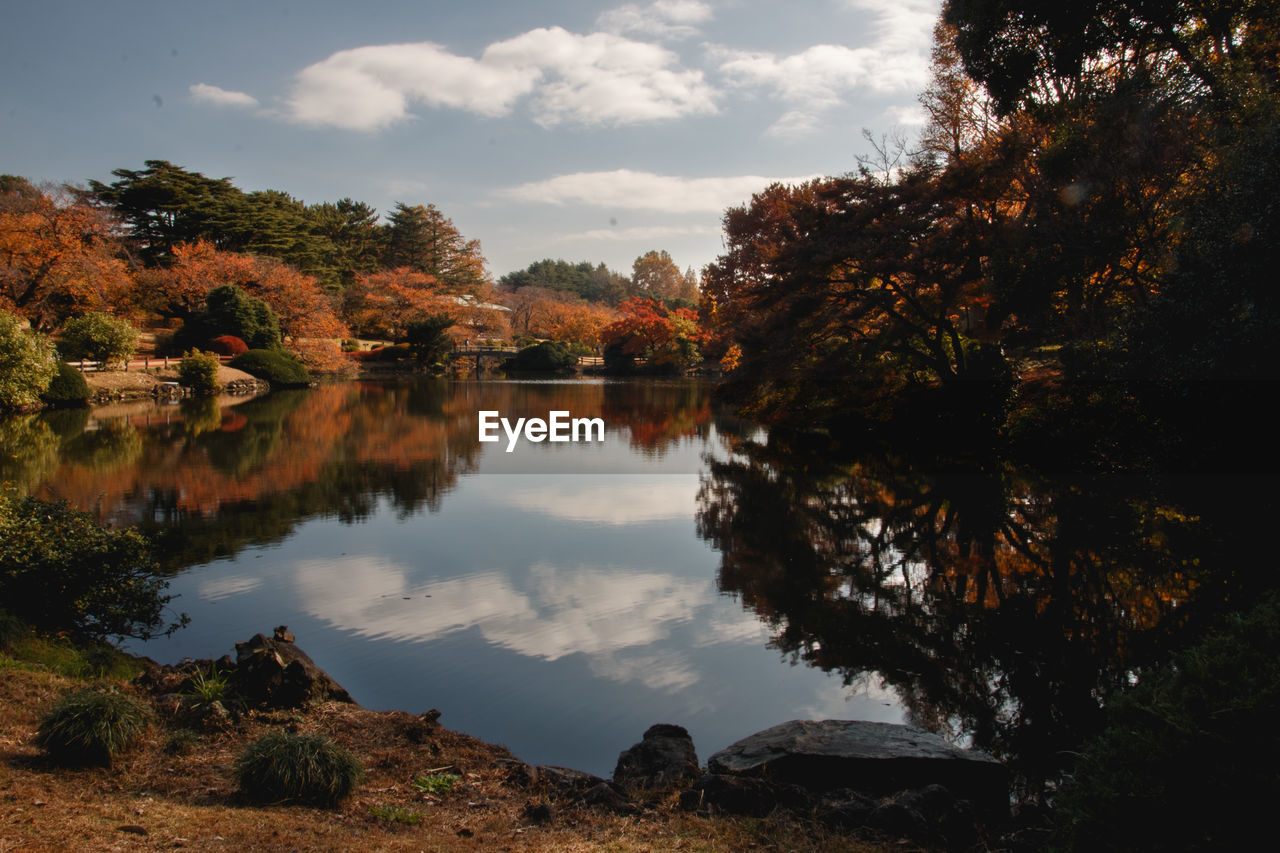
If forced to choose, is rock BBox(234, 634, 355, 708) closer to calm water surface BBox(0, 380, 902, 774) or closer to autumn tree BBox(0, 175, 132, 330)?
calm water surface BBox(0, 380, 902, 774)

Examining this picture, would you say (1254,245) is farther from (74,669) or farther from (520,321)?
(520,321)

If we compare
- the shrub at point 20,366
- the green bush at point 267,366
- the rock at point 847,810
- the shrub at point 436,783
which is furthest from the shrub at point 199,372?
the rock at point 847,810

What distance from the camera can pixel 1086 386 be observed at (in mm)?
15172

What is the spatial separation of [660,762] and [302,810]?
185 cm

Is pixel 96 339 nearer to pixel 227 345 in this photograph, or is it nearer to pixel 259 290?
pixel 227 345

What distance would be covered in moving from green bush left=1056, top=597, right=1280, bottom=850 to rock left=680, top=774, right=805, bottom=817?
142 centimetres

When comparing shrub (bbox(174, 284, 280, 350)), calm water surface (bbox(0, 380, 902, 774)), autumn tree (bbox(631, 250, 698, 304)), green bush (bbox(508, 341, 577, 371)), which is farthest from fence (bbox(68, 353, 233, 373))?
autumn tree (bbox(631, 250, 698, 304))

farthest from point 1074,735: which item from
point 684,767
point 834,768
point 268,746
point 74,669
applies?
point 74,669

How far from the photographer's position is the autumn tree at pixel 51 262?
32.9 metres

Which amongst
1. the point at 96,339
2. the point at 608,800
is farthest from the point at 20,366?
the point at 608,800

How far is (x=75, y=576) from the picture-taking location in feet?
19.7

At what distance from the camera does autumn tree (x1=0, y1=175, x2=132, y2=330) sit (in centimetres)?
3288

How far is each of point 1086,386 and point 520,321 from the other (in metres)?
63.3

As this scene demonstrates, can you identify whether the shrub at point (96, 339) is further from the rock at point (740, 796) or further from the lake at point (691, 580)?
the rock at point (740, 796)
